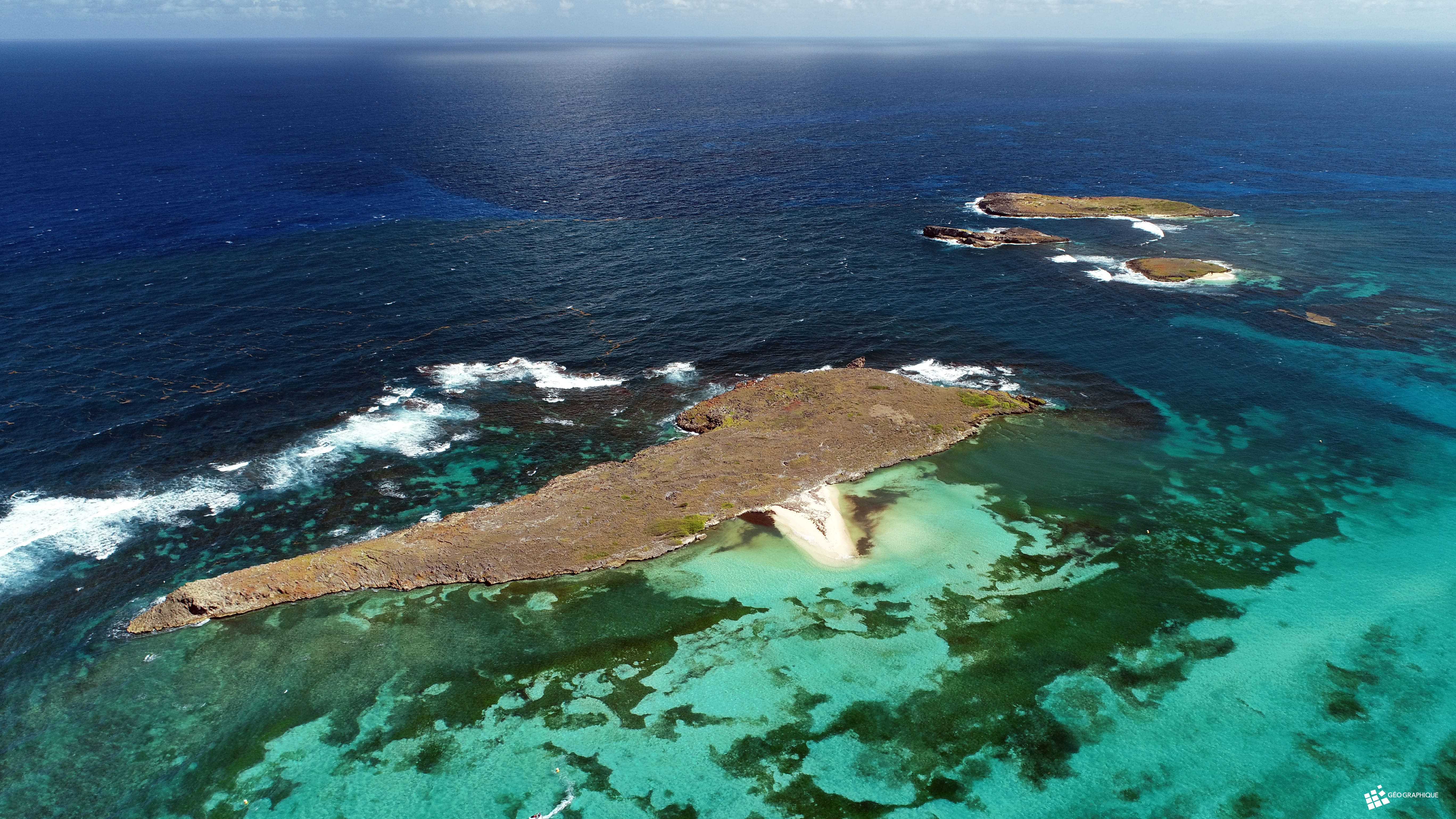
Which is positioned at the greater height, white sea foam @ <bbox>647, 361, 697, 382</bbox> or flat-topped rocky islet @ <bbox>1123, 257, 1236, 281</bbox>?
flat-topped rocky islet @ <bbox>1123, 257, 1236, 281</bbox>

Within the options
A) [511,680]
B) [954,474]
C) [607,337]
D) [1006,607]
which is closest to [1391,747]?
[1006,607]

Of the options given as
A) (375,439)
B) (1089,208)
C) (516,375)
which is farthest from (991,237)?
(375,439)

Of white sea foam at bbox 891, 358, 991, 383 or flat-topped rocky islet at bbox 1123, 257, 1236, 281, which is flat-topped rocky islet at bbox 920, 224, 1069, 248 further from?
white sea foam at bbox 891, 358, 991, 383

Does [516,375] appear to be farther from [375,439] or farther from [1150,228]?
[1150,228]

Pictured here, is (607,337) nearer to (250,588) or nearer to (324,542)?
(324,542)

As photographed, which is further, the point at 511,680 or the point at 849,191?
the point at 849,191
